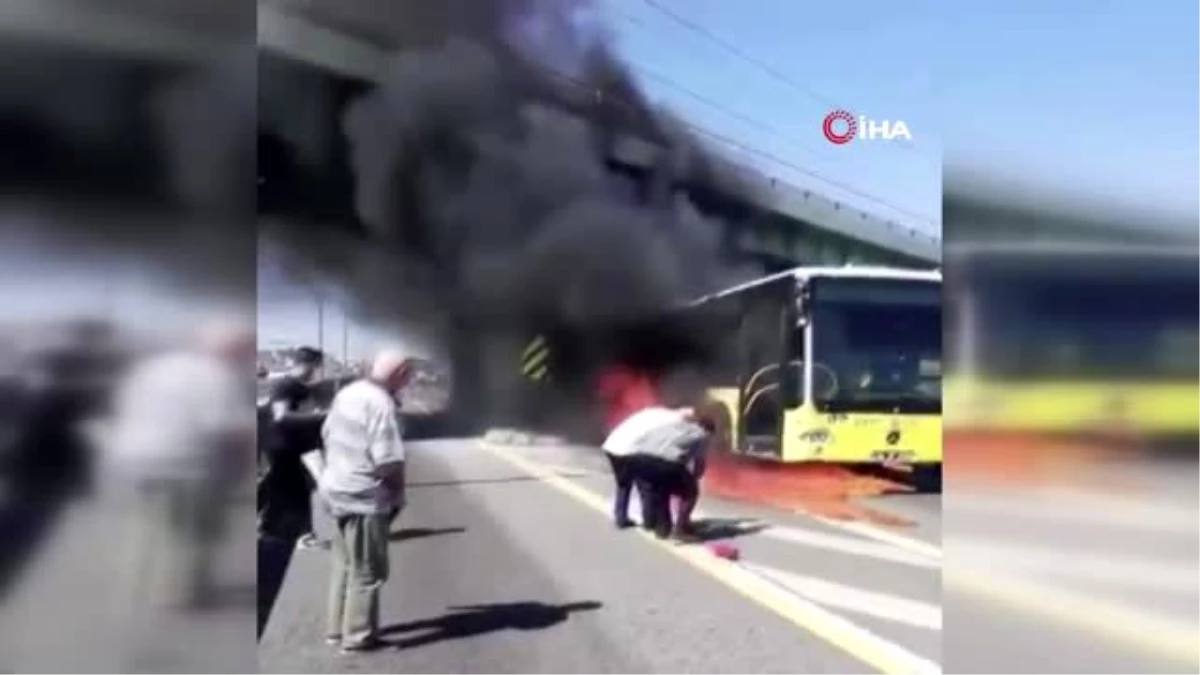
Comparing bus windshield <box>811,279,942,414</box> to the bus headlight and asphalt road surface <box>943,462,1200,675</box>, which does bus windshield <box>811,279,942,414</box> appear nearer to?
the bus headlight

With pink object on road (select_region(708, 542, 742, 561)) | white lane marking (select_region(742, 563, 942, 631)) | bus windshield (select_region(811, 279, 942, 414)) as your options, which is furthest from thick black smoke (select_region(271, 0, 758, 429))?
white lane marking (select_region(742, 563, 942, 631))

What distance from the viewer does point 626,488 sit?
2596 millimetres

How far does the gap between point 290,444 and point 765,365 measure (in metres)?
0.85

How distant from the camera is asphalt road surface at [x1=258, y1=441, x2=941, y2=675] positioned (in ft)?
7.95

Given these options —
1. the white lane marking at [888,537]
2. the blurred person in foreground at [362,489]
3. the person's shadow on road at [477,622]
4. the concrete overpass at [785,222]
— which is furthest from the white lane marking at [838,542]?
the blurred person in foreground at [362,489]

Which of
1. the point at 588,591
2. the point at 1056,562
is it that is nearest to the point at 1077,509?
the point at 1056,562

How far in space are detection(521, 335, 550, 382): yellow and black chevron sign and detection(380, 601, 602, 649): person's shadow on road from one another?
40 cm

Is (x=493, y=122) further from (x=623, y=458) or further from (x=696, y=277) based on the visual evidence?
(x=623, y=458)

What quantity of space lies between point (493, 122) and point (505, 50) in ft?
0.40

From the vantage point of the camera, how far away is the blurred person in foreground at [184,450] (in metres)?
2.31

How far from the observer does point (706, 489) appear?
2627mm

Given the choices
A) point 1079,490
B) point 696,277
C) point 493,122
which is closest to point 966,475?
point 1079,490

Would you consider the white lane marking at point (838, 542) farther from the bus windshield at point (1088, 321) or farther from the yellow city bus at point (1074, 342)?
the bus windshield at point (1088, 321)

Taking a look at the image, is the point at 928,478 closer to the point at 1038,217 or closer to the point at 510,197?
the point at 1038,217
